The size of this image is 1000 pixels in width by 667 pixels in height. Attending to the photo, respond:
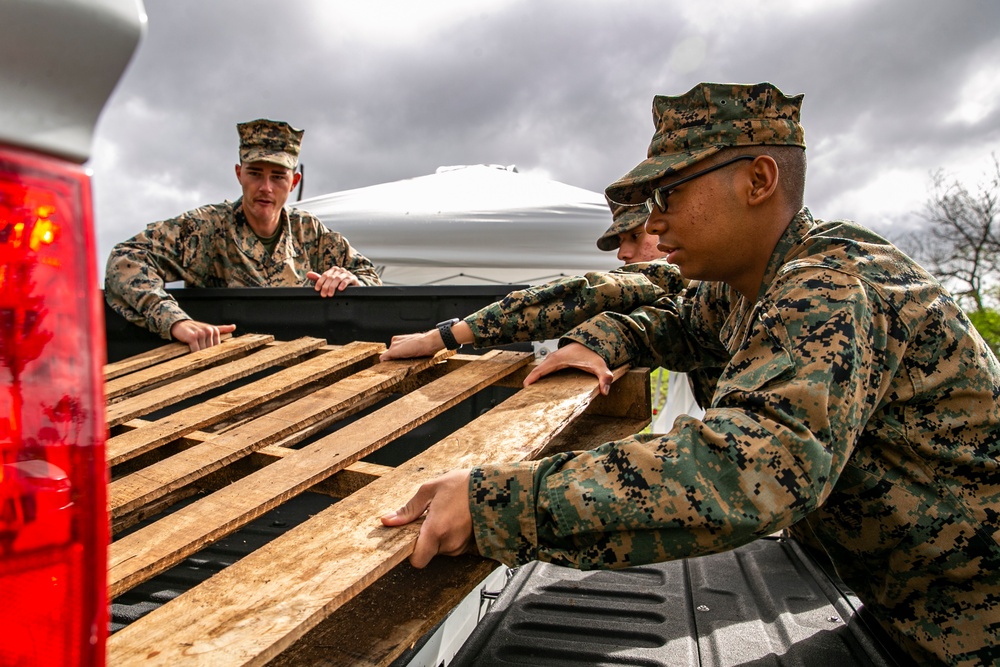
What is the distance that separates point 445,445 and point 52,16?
52.4 inches

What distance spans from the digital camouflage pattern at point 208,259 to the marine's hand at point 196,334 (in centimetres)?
5

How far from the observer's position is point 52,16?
59cm

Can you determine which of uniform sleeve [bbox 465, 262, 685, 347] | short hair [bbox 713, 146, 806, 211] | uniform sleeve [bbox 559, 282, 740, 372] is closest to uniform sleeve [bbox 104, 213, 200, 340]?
uniform sleeve [bbox 465, 262, 685, 347]

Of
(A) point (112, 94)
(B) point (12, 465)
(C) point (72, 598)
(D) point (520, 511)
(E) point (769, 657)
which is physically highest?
(A) point (112, 94)

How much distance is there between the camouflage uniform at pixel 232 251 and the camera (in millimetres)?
3457

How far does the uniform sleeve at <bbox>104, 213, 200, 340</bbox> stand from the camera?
3150 millimetres

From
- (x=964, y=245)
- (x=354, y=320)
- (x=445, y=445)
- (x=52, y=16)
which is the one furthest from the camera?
(x=964, y=245)

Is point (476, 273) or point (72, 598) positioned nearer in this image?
point (72, 598)

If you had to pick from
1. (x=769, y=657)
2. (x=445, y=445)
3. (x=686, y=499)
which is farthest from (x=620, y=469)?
(x=769, y=657)

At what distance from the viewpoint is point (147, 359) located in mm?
2957

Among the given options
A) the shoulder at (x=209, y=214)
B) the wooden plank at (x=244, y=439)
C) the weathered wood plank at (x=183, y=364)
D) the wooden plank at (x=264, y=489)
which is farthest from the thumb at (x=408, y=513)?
the shoulder at (x=209, y=214)

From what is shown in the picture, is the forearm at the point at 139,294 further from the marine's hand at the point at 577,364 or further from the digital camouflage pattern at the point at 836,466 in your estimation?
the digital camouflage pattern at the point at 836,466

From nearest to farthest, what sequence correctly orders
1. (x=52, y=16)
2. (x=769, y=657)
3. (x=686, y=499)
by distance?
(x=52, y=16)
(x=686, y=499)
(x=769, y=657)

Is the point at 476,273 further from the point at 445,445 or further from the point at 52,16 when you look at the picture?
the point at 52,16
